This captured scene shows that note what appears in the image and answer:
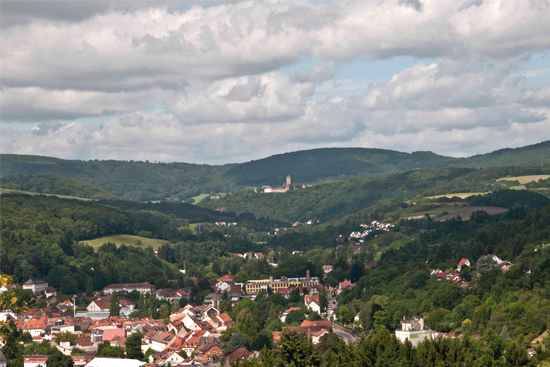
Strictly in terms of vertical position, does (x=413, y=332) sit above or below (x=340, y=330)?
above

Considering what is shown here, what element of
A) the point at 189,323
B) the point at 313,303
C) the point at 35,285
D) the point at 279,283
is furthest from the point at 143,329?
the point at 35,285

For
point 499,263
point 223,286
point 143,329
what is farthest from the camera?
point 223,286

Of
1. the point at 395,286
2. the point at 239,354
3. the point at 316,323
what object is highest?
the point at 395,286

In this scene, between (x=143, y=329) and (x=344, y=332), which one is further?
(x=143, y=329)

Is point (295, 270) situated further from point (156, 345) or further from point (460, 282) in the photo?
point (156, 345)

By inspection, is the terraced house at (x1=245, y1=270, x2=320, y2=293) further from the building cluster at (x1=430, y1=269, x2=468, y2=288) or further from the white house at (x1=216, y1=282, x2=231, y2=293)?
the building cluster at (x1=430, y1=269, x2=468, y2=288)

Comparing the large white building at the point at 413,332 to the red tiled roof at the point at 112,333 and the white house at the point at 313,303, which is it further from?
the red tiled roof at the point at 112,333

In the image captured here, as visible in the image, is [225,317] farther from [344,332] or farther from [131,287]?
[131,287]

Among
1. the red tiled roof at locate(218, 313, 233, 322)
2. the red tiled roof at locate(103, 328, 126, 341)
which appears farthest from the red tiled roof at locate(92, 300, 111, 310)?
the red tiled roof at locate(103, 328, 126, 341)

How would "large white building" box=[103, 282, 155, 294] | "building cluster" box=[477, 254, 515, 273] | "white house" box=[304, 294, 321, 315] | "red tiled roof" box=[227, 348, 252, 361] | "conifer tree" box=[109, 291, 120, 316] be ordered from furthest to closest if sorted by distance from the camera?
"large white building" box=[103, 282, 155, 294]
"conifer tree" box=[109, 291, 120, 316]
"white house" box=[304, 294, 321, 315]
"building cluster" box=[477, 254, 515, 273]
"red tiled roof" box=[227, 348, 252, 361]

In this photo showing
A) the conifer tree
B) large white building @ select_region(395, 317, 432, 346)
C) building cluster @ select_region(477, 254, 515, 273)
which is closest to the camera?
large white building @ select_region(395, 317, 432, 346)

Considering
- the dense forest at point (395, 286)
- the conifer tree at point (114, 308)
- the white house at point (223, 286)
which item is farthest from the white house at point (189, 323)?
the white house at point (223, 286)
